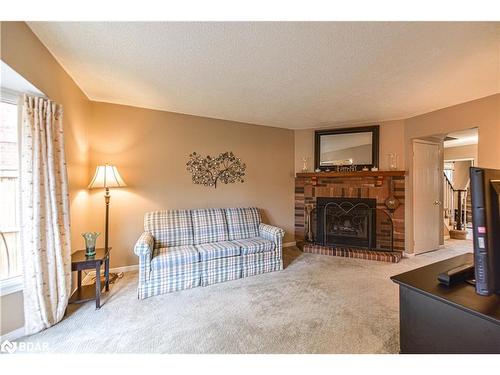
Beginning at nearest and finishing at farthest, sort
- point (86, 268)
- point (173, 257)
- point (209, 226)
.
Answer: point (86, 268) < point (173, 257) < point (209, 226)

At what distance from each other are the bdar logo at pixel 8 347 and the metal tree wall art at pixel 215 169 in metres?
2.52

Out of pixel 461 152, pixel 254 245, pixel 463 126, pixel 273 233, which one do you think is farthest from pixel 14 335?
pixel 461 152

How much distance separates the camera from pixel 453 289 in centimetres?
111

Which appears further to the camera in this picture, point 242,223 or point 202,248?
point 242,223

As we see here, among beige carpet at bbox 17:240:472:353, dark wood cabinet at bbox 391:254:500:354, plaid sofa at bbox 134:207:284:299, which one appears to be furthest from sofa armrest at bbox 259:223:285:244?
dark wood cabinet at bbox 391:254:500:354

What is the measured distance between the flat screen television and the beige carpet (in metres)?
1.10

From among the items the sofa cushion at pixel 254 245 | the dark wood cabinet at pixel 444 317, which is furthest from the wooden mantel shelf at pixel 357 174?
the dark wood cabinet at pixel 444 317

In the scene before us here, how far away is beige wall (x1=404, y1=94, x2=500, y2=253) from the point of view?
9.15 feet

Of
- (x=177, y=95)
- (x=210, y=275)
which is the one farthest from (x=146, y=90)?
(x=210, y=275)

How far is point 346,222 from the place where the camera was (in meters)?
4.15

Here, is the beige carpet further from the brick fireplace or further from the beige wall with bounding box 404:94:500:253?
the beige wall with bounding box 404:94:500:253

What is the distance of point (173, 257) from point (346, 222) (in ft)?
10.2

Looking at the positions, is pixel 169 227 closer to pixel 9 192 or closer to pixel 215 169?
pixel 215 169
